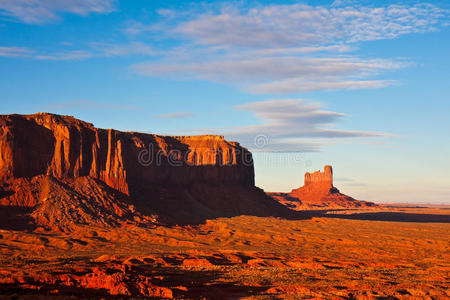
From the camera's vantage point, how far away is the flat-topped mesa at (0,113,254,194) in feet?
202

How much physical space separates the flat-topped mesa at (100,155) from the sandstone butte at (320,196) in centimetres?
7264

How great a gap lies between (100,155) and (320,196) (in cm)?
12948

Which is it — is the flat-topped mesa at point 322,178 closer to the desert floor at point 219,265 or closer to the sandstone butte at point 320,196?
the sandstone butte at point 320,196

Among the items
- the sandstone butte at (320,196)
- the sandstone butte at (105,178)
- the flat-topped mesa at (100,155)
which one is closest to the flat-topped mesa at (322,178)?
the sandstone butte at (320,196)

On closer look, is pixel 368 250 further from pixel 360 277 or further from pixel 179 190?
pixel 179 190

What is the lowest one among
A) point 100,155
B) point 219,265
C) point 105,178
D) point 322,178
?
point 219,265

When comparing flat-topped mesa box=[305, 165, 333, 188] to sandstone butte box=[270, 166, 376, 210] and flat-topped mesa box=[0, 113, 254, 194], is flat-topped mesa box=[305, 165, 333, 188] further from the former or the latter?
flat-topped mesa box=[0, 113, 254, 194]

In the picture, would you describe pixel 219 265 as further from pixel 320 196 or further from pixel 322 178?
pixel 322 178

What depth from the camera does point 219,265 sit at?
105ft

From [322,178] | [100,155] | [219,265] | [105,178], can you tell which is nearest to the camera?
[219,265]

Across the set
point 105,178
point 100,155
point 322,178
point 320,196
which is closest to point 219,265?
point 105,178

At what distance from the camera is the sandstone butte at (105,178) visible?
58.9 m

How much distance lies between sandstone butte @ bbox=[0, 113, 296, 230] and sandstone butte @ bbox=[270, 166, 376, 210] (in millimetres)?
74170

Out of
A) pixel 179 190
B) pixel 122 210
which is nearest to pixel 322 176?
pixel 179 190
